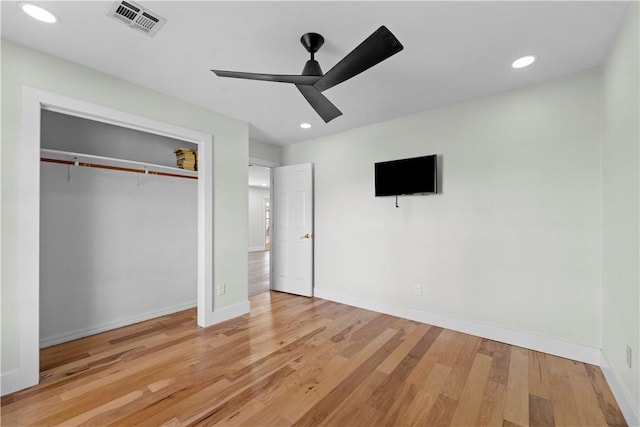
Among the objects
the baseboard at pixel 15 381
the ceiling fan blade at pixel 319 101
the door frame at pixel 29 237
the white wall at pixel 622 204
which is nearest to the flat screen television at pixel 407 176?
the white wall at pixel 622 204

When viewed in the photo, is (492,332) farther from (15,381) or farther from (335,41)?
(15,381)

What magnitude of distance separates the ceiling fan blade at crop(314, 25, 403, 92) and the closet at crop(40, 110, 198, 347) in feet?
8.56

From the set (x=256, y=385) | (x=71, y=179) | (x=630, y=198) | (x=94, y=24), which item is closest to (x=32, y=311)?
(x=71, y=179)

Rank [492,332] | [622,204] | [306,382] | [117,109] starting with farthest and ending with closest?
1. [492,332]
2. [117,109]
3. [306,382]
4. [622,204]

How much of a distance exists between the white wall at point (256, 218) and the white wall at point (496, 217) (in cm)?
679

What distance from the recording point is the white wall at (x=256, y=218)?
33.5 ft

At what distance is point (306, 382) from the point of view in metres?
2.14

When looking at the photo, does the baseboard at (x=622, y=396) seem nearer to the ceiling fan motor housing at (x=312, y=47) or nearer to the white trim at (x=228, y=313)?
the ceiling fan motor housing at (x=312, y=47)

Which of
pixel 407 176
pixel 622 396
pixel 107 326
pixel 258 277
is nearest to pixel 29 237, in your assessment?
pixel 107 326

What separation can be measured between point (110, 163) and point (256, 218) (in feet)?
24.0

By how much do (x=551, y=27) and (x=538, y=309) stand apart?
235cm

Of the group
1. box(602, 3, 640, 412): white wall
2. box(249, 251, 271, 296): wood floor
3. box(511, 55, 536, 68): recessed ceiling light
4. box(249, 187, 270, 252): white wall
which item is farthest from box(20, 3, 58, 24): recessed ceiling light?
box(249, 187, 270, 252): white wall

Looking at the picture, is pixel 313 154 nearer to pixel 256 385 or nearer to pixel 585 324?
pixel 256 385

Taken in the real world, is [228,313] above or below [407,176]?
below
